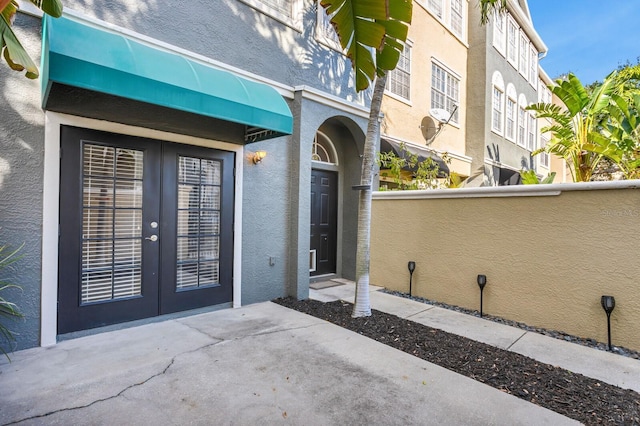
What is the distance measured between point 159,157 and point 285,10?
3960 mm

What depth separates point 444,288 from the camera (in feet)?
21.7

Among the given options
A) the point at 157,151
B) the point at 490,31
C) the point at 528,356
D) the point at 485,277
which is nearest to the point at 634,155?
the point at 485,277

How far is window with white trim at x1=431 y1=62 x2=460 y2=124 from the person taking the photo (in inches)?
492

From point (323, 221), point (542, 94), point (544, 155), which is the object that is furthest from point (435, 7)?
point (544, 155)

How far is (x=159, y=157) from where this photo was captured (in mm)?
5016

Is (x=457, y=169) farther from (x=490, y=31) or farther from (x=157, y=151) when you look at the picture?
(x=157, y=151)

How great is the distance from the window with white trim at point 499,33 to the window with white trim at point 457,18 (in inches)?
78.1

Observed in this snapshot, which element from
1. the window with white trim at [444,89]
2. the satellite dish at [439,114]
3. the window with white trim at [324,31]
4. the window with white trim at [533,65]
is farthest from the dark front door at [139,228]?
the window with white trim at [533,65]

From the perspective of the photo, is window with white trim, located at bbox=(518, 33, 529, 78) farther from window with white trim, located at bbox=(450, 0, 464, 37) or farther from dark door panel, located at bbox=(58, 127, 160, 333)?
dark door panel, located at bbox=(58, 127, 160, 333)

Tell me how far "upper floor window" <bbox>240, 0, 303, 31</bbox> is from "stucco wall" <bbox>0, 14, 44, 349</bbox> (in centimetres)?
350

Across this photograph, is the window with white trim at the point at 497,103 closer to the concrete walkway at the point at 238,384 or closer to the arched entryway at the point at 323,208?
the arched entryway at the point at 323,208

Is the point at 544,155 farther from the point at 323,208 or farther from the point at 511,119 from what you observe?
the point at 323,208

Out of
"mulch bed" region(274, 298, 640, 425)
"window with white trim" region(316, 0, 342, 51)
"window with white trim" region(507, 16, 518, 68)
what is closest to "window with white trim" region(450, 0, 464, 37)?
"window with white trim" region(507, 16, 518, 68)

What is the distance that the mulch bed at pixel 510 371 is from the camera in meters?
3.09
